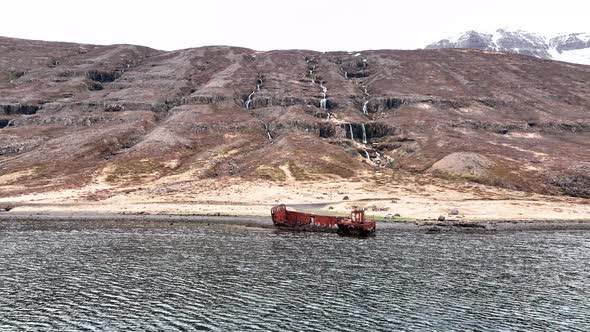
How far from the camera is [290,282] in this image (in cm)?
5006

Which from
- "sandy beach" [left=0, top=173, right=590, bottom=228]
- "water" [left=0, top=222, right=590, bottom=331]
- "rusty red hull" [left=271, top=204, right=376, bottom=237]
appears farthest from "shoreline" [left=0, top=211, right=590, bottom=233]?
"water" [left=0, top=222, right=590, bottom=331]

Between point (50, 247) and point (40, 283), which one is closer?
point (40, 283)

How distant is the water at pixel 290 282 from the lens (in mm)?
38375

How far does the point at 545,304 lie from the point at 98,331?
3767cm

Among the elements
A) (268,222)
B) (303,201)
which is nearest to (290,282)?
(268,222)

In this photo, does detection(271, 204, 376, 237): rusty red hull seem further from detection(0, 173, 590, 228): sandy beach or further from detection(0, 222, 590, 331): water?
detection(0, 222, 590, 331): water

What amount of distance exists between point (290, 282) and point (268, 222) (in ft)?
150

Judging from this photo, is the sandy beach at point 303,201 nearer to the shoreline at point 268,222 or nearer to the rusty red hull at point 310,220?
the shoreline at point 268,222

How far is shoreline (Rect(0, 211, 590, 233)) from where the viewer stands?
90250 millimetres

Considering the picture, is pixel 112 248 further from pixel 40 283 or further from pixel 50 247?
pixel 40 283

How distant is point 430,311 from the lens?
41.1 meters

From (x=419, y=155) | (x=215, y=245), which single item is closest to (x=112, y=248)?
(x=215, y=245)

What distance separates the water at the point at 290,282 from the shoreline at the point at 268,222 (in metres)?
9.21

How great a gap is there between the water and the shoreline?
30.2 ft
